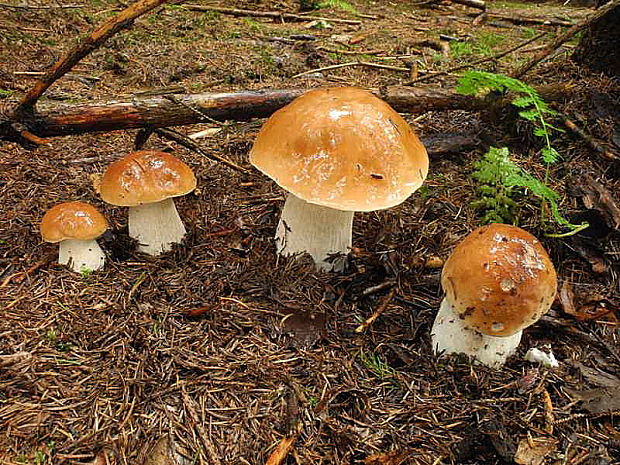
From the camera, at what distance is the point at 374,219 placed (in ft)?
13.9

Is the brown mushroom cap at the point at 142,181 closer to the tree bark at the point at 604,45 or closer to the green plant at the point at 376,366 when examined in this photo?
the green plant at the point at 376,366

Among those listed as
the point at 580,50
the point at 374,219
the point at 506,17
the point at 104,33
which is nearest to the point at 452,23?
the point at 506,17

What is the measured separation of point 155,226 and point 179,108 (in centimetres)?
124

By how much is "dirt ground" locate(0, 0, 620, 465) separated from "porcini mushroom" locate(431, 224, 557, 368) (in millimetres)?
225

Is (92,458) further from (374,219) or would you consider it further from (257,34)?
(257,34)

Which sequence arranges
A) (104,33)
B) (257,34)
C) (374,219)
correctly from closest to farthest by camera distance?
(104,33) < (374,219) < (257,34)

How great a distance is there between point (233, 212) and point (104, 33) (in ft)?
5.95

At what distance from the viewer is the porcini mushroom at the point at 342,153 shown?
2963 mm

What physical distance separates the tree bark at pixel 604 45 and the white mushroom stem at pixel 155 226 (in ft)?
16.3

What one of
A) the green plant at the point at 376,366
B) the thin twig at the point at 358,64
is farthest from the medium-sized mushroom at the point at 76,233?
the thin twig at the point at 358,64

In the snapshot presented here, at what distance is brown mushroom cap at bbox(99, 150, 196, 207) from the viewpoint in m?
3.43

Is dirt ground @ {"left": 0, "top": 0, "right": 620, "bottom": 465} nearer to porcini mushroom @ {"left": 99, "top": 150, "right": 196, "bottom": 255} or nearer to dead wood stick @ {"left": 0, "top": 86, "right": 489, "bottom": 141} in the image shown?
porcini mushroom @ {"left": 99, "top": 150, "right": 196, "bottom": 255}

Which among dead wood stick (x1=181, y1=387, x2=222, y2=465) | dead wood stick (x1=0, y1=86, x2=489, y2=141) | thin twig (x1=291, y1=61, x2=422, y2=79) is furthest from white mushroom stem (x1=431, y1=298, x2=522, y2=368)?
thin twig (x1=291, y1=61, x2=422, y2=79)

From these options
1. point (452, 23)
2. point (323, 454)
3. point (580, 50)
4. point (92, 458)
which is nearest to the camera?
point (92, 458)
